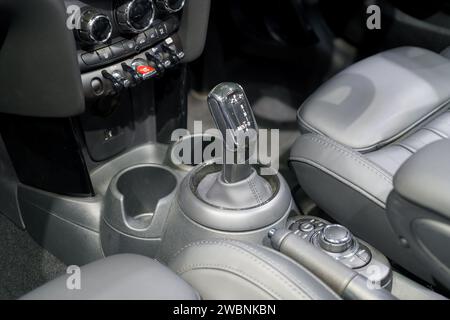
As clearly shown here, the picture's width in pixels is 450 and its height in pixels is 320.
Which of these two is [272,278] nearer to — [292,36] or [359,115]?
[359,115]

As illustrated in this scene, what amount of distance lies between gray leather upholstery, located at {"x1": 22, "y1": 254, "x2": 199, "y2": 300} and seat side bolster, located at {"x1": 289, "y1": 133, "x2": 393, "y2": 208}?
443 millimetres

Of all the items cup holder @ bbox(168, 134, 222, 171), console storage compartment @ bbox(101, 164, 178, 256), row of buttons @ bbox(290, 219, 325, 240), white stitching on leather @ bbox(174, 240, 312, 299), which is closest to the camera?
white stitching on leather @ bbox(174, 240, 312, 299)

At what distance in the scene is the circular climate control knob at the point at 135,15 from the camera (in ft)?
3.46

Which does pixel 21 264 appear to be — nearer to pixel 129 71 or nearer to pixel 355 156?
pixel 129 71

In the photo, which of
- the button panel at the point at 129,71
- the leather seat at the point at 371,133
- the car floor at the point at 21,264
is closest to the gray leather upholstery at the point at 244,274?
the leather seat at the point at 371,133

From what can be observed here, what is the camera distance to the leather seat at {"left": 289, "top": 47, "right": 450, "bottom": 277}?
103 centimetres

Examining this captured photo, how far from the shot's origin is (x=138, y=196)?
51.4 inches

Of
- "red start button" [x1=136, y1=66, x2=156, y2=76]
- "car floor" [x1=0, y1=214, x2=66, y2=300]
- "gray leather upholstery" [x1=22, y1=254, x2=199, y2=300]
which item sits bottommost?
"car floor" [x1=0, y1=214, x2=66, y2=300]

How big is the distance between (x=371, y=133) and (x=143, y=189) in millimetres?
552

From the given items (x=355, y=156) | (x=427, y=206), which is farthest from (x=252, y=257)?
(x=355, y=156)

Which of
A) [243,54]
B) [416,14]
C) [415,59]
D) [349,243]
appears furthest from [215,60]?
[349,243]

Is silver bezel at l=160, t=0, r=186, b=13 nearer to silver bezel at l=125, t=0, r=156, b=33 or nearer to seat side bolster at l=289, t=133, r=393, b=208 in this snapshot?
silver bezel at l=125, t=0, r=156, b=33

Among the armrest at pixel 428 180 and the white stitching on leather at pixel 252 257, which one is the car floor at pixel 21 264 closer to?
the white stitching on leather at pixel 252 257

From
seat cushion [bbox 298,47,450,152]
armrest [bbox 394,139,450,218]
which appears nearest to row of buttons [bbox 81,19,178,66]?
seat cushion [bbox 298,47,450,152]
